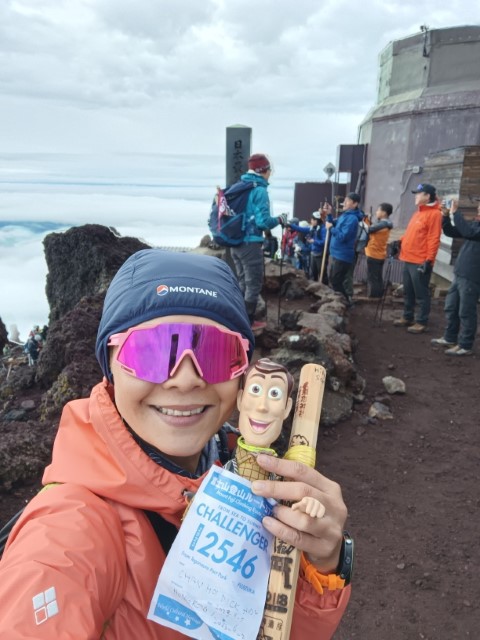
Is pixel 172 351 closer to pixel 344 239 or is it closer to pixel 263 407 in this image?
pixel 263 407

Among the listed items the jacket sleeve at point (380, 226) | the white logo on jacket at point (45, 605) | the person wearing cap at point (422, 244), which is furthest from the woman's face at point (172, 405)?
the jacket sleeve at point (380, 226)

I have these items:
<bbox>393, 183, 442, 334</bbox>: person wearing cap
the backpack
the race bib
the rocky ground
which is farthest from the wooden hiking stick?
<bbox>393, 183, 442, 334</bbox>: person wearing cap

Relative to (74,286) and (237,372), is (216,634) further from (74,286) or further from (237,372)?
(74,286)

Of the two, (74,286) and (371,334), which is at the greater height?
(74,286)

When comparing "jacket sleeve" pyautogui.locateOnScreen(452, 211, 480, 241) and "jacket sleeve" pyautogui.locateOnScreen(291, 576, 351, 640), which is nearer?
"jacket sleeve" pyautogui.locateOnScreen(291, 576, 351, 640)

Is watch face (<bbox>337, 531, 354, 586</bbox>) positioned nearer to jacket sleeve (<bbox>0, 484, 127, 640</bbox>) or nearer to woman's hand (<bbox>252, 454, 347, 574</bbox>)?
woman's hand (<bbox>252, 454, 347, 574</bbox>)

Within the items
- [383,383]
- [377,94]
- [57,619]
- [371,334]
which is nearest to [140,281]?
[57,619]

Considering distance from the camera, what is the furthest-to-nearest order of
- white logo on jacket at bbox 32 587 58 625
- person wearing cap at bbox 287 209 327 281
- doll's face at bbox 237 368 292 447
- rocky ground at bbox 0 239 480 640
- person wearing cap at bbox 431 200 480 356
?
person wearing cap at bbox 287 209 327 281 → person wearing cap at bbox 431 200 480 356 → rocky ground at bbox 0 239 480 640 → doll's face at bbox 237 368 292 447 → white logo on jacket at bbox 32 587 58 625
